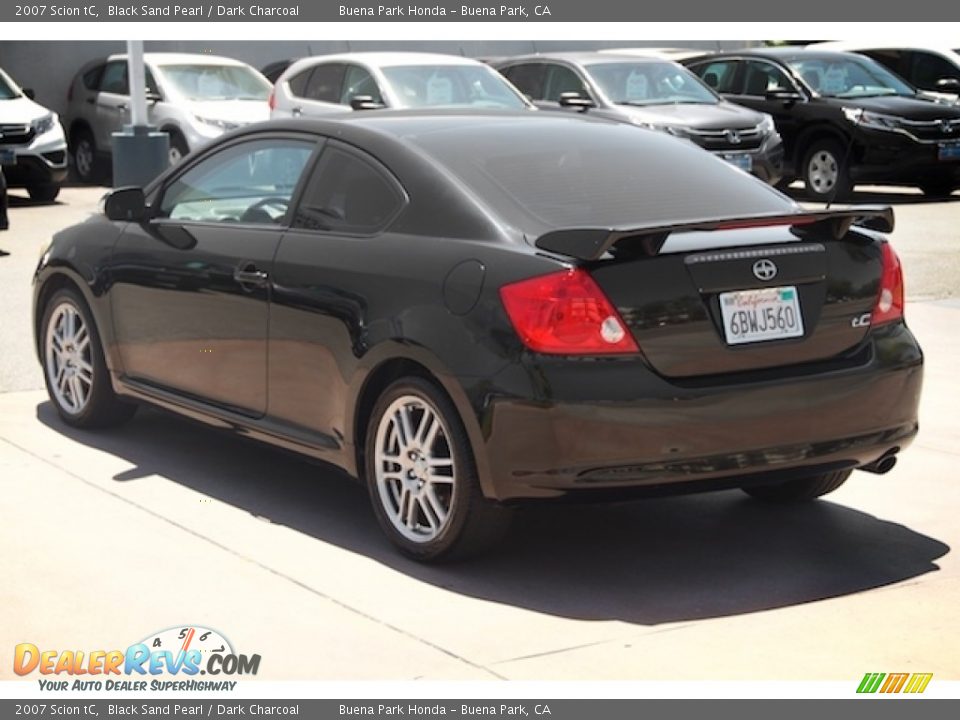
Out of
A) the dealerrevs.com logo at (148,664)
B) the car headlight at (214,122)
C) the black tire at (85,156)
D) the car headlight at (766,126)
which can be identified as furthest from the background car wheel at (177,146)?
the dealerrevs.com logo at (148,664)

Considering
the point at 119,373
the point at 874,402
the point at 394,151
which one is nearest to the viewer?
the point at 874,402

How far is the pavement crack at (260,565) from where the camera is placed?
507 centimetres

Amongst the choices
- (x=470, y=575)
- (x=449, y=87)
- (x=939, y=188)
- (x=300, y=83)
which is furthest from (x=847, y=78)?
(x=470, y=575)

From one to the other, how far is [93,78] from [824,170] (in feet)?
31.1

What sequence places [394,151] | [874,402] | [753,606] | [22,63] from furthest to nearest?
[22,63], [394,151], [874,402], [753,606]

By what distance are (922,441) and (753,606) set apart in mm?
2574

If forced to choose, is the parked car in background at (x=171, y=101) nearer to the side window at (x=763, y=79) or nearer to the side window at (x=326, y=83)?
the side window at (x=326, y=83)

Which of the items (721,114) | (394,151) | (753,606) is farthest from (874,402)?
(721,114)

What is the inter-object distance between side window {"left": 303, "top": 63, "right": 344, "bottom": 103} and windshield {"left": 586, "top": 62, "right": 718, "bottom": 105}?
2938 millimetres

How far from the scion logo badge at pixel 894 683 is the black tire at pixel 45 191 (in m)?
16.4

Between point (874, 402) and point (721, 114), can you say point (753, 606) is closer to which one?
point (874, 402)

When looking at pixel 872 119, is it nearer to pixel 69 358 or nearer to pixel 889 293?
pixel 69 358

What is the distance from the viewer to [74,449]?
7.62 meters

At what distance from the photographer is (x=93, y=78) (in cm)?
2319
